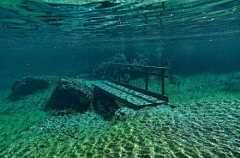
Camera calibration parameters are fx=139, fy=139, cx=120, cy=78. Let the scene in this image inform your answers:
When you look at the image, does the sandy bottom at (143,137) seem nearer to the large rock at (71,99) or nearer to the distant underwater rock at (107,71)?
the large rock at (71,99)

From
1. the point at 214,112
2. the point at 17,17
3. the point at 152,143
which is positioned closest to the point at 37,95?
the point at 17,17

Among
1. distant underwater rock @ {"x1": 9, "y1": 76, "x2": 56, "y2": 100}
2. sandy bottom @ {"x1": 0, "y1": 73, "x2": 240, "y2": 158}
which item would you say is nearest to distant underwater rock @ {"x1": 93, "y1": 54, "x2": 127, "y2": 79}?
distant underwater rock @ {"x1": 9, "y1": 76, "x2": 56, "y2": 100}

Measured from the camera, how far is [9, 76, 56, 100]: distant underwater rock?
18516 mm

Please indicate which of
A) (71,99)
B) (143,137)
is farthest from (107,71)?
(143,137)

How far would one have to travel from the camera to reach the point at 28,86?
1888cm

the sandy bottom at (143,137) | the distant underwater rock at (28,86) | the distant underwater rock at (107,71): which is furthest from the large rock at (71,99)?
the distant underwater rock at (107,71)

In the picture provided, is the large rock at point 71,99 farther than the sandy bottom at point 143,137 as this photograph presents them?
Yes

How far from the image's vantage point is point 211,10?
41.4 ft

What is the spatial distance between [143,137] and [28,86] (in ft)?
62.7

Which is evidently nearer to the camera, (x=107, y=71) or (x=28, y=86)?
(x=28, y=86)

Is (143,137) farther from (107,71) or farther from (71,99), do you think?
(107,71)

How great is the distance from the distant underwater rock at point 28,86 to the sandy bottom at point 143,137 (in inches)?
384

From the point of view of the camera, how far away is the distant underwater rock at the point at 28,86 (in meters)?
18.5

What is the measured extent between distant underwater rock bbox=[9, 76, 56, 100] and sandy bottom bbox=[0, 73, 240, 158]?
384 inches
